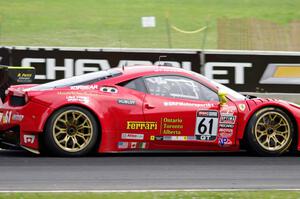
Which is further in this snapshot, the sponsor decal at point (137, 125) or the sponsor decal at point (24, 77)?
the sponsor decal at point (24, 77)

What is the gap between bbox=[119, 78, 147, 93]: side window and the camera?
980 cm

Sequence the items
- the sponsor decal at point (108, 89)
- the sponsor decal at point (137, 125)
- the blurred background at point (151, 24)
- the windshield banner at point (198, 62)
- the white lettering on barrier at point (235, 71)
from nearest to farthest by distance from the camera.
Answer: the sponsor decal at point (137, 125), the sponsor decal at point (108, 89), the windshield banner at point (198, 62), the white lettering on barrier at point (235, 71), the blurred background at point (151, 24)

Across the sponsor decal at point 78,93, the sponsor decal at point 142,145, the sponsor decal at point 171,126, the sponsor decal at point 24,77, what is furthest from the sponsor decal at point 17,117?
the sponsor decal at point 171,126

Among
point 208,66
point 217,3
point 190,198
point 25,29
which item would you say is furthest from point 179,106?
point 217,3

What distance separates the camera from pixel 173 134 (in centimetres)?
970

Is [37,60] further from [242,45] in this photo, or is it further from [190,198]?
[190,198]

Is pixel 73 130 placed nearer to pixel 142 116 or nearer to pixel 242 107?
pixel 142 116

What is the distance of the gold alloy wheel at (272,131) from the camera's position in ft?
32.4

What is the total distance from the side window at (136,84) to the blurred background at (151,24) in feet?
29.5

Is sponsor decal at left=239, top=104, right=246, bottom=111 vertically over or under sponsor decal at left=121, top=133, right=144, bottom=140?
over

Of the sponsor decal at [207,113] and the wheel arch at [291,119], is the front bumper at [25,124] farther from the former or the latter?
the wheel arch at [291,119]

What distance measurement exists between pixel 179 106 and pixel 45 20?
21.4 m

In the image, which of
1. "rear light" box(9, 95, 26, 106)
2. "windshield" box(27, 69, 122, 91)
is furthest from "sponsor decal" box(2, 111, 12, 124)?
"windshield" box(27, 69, 122, 91)

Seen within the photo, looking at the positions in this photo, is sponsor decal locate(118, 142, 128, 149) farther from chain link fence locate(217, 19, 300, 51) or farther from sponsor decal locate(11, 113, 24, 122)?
chain link fence locate(217, 19, 300, 51)
